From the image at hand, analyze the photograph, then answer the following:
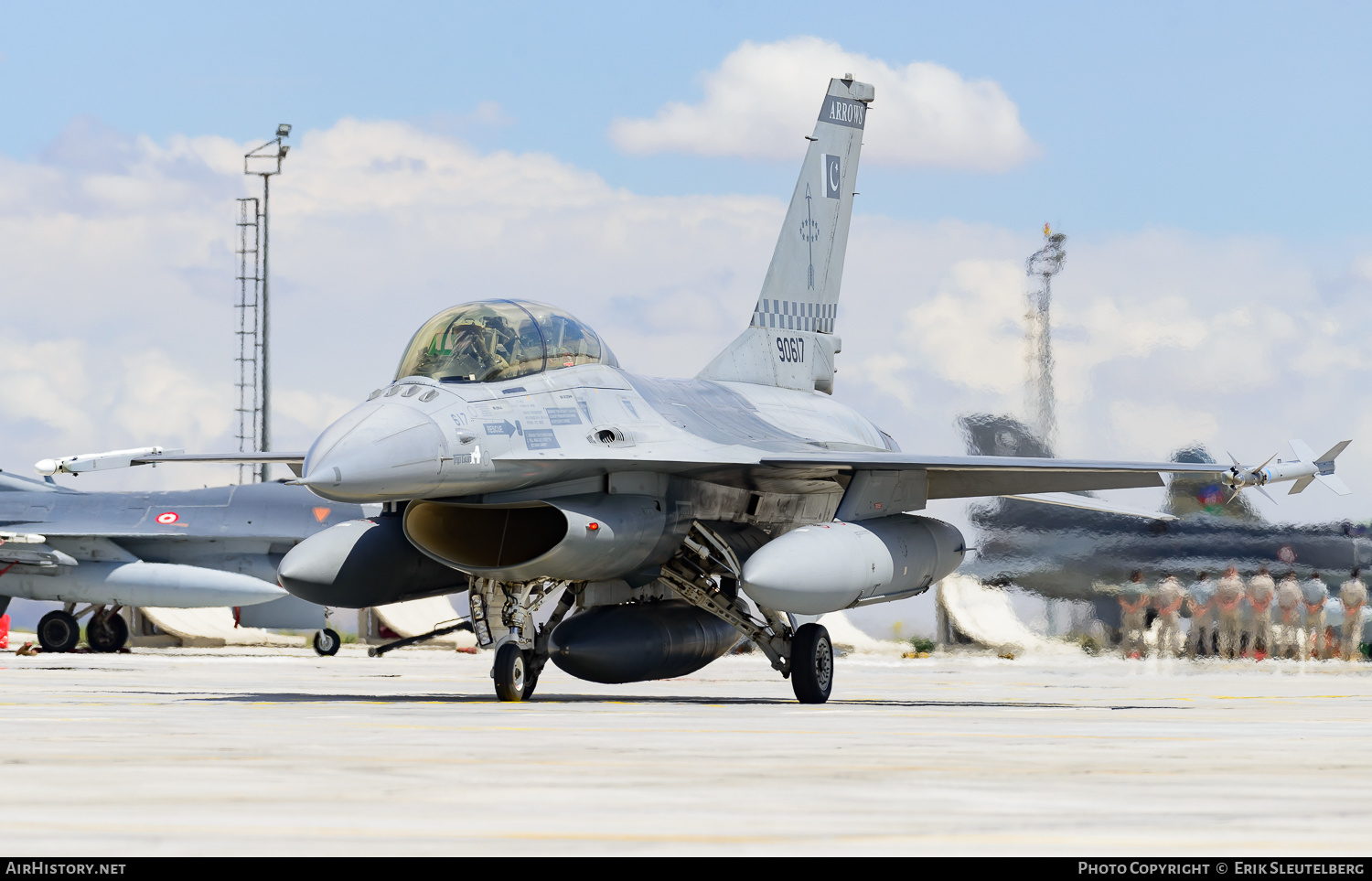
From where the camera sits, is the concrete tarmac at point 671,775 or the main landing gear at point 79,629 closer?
the concrete tarmac at point 671,775

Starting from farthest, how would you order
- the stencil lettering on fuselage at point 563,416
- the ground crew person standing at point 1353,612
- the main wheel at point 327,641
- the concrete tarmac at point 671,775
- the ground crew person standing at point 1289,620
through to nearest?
the main wheel at point 327,641
the ground crew person standing at point 1353,612
the ground crew person standing at point 1289,620
the stencil lettering on fuselage at point 563,416
the concrete tarmac at point 671,775

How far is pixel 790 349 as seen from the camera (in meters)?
17.6

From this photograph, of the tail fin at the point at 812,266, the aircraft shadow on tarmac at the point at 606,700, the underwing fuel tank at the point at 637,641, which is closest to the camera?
the aircraft shadow on tarmac at the point at 606,700

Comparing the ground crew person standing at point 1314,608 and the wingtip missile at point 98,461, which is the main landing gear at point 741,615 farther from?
the ground crew person standing at point 1314,608

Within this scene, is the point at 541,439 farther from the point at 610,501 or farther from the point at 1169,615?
the point at 1169,615

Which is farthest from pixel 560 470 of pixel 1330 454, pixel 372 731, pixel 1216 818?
pixel 1216 818

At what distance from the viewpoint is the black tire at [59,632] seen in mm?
28922

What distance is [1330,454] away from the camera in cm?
1462

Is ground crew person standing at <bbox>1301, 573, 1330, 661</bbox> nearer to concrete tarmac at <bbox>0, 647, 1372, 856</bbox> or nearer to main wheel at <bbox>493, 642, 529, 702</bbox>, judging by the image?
concrete tarmac at <bbox>0, 647, 1372, 856</bbox>

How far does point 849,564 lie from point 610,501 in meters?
1.86

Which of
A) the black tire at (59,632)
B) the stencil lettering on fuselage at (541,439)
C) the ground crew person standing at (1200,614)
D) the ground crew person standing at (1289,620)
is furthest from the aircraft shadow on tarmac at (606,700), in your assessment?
the black tire at (59,632)

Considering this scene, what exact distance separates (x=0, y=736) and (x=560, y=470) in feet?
16.2

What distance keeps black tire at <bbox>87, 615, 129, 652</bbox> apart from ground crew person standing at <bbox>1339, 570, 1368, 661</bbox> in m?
19.7

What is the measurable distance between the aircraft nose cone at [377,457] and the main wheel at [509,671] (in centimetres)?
180
